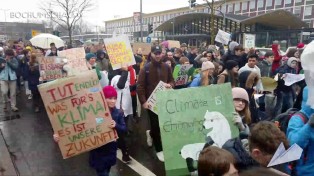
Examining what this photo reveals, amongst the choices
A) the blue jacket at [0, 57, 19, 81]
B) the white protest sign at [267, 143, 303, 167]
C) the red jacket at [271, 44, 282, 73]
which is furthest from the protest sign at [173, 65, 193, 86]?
the white protest sign at [267, 143, 303, 167]

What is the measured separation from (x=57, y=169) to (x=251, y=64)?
4359 millimetres

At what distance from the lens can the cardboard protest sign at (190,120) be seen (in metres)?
2.92

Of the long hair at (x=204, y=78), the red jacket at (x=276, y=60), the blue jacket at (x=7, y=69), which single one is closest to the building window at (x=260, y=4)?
the red jacket at (x=276, y=60)

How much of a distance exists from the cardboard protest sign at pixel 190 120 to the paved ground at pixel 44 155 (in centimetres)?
170

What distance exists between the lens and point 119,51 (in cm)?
619

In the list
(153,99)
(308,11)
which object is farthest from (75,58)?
(308,11)

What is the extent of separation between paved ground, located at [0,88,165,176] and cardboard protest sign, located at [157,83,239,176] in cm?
170

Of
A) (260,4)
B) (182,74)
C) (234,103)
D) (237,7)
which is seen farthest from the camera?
(237,7)

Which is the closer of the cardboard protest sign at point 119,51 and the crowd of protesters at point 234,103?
the crowd of protesters at point 234,103

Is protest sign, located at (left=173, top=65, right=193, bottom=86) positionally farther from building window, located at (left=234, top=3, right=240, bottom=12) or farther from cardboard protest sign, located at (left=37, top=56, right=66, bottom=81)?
building window, located at (left=234, top=3, right=240, bottom=12)

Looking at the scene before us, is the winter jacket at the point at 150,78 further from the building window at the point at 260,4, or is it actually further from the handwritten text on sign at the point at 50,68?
the building window at the point at 260,4

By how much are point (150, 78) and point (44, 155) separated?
2408 millimetres

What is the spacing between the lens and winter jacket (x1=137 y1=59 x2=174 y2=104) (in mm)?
5012

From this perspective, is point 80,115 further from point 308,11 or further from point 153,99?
point 308,11
